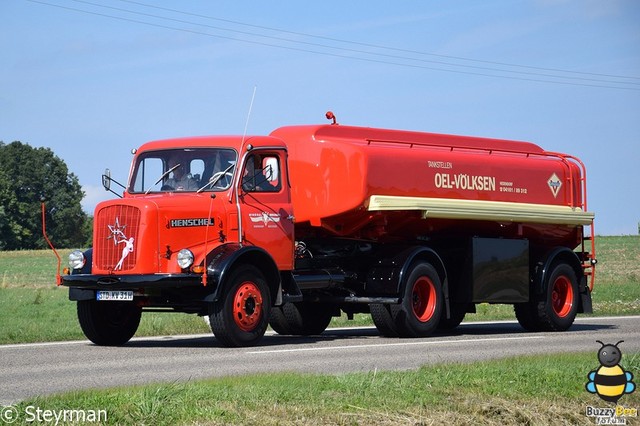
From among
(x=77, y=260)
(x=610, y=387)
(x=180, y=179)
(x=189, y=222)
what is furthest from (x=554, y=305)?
(x=610, y=387)

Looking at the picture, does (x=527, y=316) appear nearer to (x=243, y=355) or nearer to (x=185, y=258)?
(x=185, y=258)

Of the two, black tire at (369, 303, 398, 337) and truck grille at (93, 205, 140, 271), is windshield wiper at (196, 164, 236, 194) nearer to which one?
truck grille at (93, 205, 140, 271)

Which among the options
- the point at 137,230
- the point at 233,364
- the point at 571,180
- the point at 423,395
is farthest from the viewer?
the point at 571,180

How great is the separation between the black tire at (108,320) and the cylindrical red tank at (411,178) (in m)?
3.30

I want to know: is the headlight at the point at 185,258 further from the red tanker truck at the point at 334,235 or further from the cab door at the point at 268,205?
the cab door at the point at 268,205

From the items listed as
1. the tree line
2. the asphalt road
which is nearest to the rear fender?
the asphalt road

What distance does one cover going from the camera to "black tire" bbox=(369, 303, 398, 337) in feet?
61.4

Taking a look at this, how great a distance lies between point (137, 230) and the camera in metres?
16.0

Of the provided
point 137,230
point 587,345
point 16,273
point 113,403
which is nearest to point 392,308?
point 587,345

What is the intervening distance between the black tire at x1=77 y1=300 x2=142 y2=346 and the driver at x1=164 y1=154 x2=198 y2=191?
1.81 m

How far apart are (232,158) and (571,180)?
849cm

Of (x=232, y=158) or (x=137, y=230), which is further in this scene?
(x=232, y=158)

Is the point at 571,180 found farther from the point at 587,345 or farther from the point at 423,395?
the point at 423,395

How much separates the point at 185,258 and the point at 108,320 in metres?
2.07
